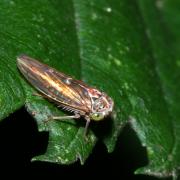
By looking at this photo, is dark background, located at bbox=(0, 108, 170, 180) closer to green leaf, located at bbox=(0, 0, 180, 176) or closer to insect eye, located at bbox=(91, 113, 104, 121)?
green leaf, located at bbox=(0, 0, 180, 176)

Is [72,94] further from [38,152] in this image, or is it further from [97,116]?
[38,152]

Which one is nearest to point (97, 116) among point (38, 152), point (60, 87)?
point (60, 87)

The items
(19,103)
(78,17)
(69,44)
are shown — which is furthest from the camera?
(78,17)

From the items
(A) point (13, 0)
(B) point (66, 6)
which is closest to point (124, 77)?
(B) point (66, 6)

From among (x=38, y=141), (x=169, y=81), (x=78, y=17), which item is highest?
(x=78, y=17)

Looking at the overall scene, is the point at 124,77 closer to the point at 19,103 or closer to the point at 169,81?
the point at 169,81

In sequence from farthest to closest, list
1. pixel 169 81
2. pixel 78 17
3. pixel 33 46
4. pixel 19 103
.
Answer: pixel 169 81 → pixel 78 17 → pixel 33 46 → pixel 19 103

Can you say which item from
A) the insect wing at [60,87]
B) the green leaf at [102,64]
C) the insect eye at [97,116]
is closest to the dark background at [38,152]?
the green leaf at [102,64]
